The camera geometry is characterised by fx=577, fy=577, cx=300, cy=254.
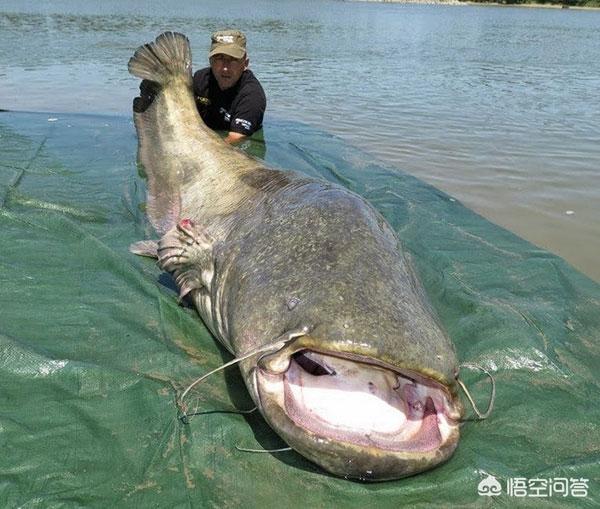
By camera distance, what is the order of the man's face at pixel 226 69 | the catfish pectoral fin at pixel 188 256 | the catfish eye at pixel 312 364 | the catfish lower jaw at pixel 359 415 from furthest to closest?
1. the man's face at pixel 226 69
2. the catfish pectoral fin at pixel 188 256
3. the catfish eye at pixel 312 364
4. the catfish lower jaw at pixel 359 415

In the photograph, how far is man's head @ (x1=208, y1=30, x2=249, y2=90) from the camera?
15.9ft

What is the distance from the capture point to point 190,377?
2113 mm

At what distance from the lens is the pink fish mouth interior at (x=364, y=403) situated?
1.55m

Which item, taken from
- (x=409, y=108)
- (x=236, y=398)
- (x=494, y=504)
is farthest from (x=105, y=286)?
(x=409, y=108)

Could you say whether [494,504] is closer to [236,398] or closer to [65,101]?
[236,398]

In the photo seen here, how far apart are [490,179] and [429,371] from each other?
14.6 ft

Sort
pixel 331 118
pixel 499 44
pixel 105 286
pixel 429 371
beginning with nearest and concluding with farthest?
pixel 429 371 → pixel 105 286 → pixel 331 118 → pixel 499 44

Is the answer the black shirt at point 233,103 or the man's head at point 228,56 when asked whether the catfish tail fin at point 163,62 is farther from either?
the black shirt at point 233,103

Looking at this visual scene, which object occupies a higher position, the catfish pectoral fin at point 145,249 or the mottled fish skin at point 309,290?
the mottled fish skin at point 309,290

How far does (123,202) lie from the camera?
3.76 meters

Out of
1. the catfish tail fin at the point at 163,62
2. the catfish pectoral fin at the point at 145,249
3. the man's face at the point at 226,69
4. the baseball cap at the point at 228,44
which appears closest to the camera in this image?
the catfish pectoral fin at the point at 145,249

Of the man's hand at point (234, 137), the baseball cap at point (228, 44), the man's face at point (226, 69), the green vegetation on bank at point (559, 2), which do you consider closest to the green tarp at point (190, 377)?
the man's hand at point (234, 137)

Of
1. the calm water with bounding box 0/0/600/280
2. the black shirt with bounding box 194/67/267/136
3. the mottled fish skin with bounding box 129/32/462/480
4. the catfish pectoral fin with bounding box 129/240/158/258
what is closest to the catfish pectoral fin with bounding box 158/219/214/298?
the mottled fish skin with bounding box 129/32/462/480

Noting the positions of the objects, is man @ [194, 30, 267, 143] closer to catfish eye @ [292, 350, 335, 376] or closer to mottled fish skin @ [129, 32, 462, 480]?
mottled fish skin @ [129, 32, 462, 480]
